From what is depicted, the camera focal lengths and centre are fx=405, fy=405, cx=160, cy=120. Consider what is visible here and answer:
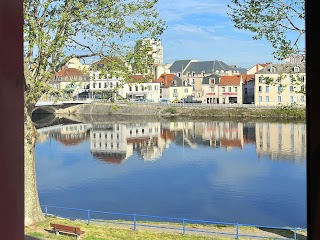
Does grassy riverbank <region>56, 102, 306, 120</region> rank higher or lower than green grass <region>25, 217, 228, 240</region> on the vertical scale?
higher

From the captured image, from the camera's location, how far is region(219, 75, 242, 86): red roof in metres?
23.1

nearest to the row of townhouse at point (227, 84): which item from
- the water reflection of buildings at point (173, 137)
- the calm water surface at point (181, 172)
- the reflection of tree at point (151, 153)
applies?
the water reflection of buildings at point (173, 137)

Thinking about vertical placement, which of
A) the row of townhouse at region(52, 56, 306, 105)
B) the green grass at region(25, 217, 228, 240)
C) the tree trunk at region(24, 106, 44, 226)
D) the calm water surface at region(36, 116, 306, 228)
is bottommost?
the calm water surface at region(36, 116, 306, 228)

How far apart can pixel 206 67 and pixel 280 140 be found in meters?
14.3

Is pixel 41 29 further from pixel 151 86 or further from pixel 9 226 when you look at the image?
pixel 151 86

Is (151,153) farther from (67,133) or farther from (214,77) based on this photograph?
(214,77)

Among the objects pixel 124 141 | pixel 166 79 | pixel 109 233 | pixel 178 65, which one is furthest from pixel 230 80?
pixel 109 233

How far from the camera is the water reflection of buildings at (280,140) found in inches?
441

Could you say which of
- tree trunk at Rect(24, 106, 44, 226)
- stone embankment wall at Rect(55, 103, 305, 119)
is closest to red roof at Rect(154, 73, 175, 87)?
stone embankment wall at Rect(55, 103, 305, 119)

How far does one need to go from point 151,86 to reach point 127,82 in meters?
21.6

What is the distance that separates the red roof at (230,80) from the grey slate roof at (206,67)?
2808mm

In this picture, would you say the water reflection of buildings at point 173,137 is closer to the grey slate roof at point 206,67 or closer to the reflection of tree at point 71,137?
the reflection of tree at point 71,137

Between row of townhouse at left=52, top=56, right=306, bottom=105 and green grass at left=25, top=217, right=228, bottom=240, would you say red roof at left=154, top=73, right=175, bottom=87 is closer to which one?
row of townhouse at left=52, top=56, right=306, bottom=105

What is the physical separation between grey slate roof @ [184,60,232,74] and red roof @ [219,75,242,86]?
2808 mm
